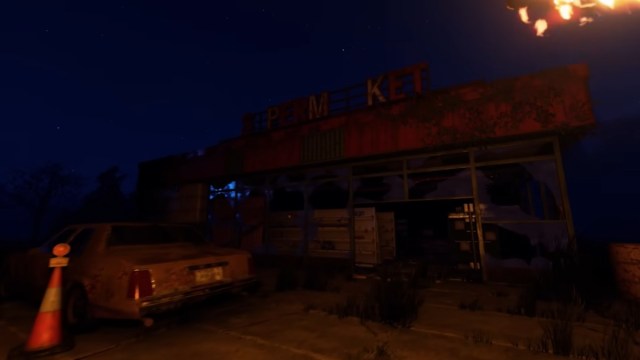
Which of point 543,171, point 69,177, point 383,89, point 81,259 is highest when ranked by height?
point 69,177

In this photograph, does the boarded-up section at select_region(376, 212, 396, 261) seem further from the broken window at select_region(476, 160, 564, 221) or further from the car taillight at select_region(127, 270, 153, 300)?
the car taillight at select_region(127, 270, 153, 300)

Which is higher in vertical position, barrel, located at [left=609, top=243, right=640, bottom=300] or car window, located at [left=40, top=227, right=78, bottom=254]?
car window, located at [left=40, top=227, right=78, bottom=254]

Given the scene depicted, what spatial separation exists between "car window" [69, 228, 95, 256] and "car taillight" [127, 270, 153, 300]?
1360mm

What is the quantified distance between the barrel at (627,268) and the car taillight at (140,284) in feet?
25.1

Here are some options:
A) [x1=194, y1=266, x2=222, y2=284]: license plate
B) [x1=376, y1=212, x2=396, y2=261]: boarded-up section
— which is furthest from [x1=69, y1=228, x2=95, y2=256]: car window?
[x1=376, y1=212, x2=396, y2=261]: boarded-up section

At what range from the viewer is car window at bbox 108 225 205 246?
14.2ft

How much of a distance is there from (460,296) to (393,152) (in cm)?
412

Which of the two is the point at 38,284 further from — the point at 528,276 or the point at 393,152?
the point at 528,276

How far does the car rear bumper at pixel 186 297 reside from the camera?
3398 mm

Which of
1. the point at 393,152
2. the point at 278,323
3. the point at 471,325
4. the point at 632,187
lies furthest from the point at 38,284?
the point at 632,187

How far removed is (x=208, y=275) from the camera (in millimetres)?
4113

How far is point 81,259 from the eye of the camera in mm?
4051

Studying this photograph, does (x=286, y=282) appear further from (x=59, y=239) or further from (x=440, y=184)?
(x=440, y=184)

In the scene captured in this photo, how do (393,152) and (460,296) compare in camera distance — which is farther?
(393,152)
